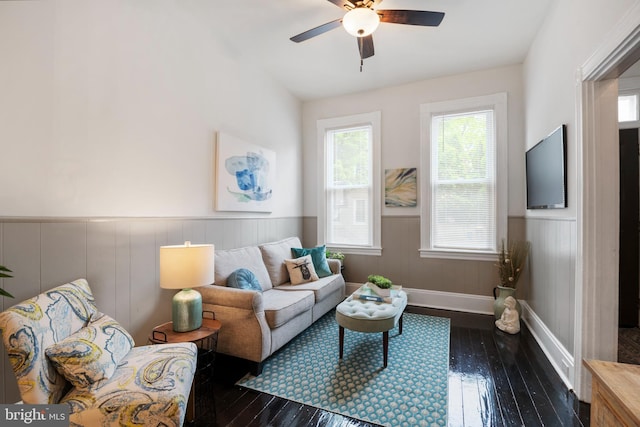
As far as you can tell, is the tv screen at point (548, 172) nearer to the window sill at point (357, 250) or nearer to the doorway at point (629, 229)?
the doorway at point (629, 229)

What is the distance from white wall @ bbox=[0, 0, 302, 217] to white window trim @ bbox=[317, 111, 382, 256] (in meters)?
1.52

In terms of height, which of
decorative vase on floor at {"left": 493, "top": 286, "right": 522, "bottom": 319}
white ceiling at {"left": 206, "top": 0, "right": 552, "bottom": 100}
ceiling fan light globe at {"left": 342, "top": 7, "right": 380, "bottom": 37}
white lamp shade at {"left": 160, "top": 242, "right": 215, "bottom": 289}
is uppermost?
white ceiling at {"left": 206, "top": 0, "right": 552, "bottom": 100}

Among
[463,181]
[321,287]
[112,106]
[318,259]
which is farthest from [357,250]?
[112,106]

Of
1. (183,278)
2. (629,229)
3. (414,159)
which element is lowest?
(183,278)

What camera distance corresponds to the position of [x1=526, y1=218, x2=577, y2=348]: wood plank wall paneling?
212cm

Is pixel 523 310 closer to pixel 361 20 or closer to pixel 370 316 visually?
pixel 370 316

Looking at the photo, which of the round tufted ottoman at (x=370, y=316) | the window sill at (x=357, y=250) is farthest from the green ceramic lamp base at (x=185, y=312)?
the window sill at (x=357, y=250)

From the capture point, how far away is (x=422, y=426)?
169cm

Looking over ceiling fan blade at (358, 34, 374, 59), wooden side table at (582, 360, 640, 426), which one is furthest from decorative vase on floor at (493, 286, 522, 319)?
ceiling fan blade at (358, 34, 374, 59)

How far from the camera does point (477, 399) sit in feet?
6.36

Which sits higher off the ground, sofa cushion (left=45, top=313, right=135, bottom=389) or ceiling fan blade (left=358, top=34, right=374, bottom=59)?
ceiling fan blade (left=358, top=34, right=374, bottom=59)

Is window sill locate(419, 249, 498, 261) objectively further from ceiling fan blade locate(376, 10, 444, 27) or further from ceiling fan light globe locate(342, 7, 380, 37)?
ceiling fan light globe locate(342, 7, 380, 37)

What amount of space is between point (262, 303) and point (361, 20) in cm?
228

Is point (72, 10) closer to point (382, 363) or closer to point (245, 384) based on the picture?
point (245, 384)
